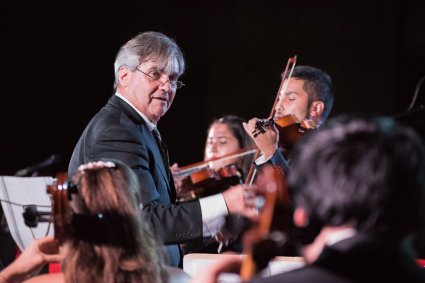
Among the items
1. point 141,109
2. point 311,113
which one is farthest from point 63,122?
point 141,109

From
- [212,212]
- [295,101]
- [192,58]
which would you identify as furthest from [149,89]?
[192,58]

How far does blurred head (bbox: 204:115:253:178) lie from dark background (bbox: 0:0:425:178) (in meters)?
1.22

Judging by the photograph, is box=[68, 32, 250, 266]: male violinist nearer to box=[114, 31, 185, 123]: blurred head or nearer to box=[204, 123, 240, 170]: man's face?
box=[114, 31, 185, 123]: blurred head

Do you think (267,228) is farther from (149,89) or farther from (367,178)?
(149,89)

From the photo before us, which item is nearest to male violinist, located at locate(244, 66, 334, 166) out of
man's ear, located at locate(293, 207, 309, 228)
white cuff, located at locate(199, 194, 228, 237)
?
white cuff, located at locate(199, 194, 228, 237)

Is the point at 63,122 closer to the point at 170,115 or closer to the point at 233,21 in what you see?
the point at 170,115

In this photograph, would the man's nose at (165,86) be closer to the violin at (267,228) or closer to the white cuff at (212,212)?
the white cuff at (212,212)

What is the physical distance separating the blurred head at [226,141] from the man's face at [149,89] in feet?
7.49

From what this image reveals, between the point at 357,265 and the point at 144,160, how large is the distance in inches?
58.3

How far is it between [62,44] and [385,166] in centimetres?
537

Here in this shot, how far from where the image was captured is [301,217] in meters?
1.49

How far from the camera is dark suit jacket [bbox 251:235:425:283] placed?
1385 millimetres

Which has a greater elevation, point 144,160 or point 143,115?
point 143,115

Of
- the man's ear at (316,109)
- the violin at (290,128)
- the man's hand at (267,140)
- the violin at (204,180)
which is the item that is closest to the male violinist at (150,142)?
the man's hand at (267,140)
